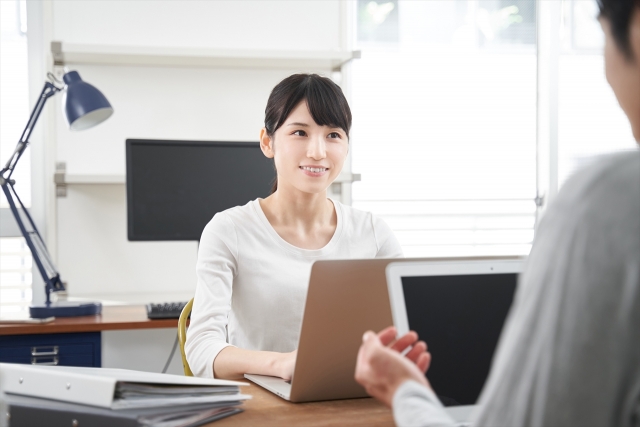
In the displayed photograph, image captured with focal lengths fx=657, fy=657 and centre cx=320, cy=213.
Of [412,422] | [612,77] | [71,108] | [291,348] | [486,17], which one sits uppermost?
[486,17]

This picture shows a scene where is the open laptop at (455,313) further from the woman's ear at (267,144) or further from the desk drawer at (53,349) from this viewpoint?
the desk drawer at (53,349)

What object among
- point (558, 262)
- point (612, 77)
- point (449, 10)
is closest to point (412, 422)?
point (558, 262)

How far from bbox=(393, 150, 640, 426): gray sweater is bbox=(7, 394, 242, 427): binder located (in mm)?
548

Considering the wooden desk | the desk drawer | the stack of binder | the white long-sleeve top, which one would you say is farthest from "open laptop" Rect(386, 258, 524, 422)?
the desk drawer

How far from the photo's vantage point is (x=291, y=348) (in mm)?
1618

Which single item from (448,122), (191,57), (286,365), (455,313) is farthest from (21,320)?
(448,122)

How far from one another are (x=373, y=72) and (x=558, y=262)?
8.97 feet

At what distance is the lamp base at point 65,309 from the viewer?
7.48 feet

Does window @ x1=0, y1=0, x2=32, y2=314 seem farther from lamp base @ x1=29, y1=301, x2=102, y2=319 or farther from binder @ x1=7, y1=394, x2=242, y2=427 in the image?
binder @ x1=7, y1=394, x2=242, y2=427

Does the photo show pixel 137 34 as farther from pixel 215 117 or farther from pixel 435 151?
pixel 435 151

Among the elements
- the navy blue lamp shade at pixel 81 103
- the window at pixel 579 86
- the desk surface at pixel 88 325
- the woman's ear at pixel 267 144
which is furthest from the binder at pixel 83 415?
the window at pixel 579 86

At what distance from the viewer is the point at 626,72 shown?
0.58 metres

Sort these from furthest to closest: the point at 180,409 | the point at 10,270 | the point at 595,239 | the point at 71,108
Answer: the point at 10,270 < the point at 71,108 < the point at 180,409 < the point at 595,239

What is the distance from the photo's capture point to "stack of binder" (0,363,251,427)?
2.92ft
